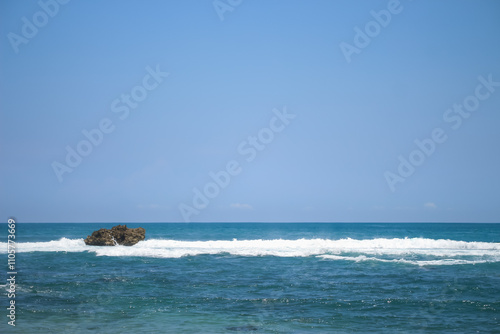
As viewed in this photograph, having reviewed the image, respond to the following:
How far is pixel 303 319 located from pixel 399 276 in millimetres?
10555

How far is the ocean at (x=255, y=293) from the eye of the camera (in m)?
14.5

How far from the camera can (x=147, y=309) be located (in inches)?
654

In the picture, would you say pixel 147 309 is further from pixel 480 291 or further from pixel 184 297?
pixel 480 291

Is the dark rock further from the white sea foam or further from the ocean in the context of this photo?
the ocean

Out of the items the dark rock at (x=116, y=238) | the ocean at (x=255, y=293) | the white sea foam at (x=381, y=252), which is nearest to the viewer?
the ocean at (x=255, y=293)

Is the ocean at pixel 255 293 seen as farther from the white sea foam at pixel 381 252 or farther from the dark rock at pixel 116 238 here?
the dark rock at pixel 116 238

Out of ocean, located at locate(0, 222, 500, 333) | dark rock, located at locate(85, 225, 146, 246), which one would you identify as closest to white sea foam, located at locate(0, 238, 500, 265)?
ocean, located at locate(0, 222, 500, 333)

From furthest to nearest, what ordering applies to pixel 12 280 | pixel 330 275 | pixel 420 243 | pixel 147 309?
pixel 420 243, pixel 330 275, pixel 12 280, pixel 147 309

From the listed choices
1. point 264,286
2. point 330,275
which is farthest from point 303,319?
point 330,275

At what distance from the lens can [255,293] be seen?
19.2 meters

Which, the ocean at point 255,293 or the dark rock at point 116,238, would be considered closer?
the ocean at point 255,293

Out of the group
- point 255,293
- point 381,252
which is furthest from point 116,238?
point 381,252

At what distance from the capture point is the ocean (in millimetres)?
14477

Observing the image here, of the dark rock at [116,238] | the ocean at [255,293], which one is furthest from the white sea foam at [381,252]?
the dark rock at [116,238]
